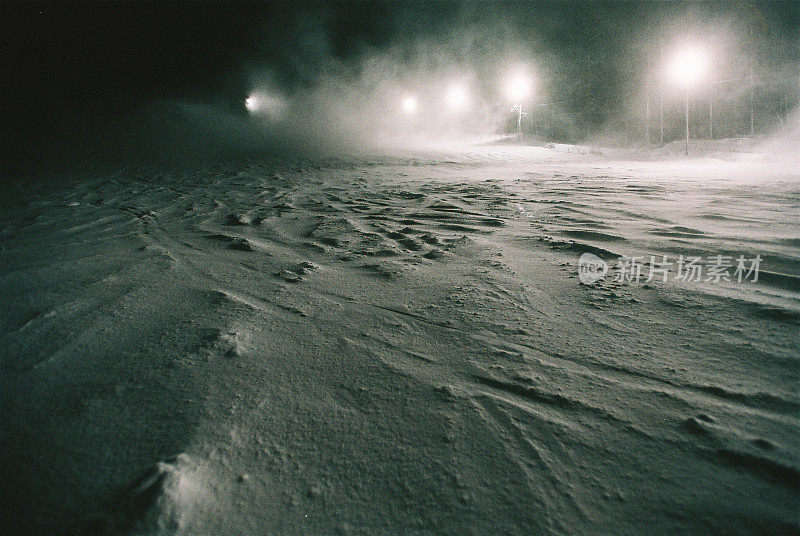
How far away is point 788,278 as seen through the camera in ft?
7.52

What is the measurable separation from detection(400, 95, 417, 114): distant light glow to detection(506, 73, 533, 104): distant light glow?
11.5 metres

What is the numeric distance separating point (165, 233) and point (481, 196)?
12.5ft

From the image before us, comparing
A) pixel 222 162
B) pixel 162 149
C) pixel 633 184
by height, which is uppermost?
pixel 162 149

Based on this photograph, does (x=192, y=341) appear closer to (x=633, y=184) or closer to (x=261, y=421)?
(x=261, y=421)

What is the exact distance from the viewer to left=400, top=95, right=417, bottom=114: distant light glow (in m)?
32.0

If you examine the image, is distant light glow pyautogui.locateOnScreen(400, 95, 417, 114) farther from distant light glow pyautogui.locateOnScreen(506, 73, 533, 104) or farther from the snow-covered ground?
the snow-covered ground

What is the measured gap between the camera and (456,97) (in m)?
28.4

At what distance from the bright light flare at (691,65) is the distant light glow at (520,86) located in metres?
8.19

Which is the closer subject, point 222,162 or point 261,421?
point 261,421

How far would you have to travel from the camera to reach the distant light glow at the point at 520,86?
21250 mm

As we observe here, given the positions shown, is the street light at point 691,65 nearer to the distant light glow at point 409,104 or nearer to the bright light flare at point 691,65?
the bright light flare at point 691,65

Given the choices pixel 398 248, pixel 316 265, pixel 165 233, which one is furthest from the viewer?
pixel 165 233

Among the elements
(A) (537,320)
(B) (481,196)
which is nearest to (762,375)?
(A) (537,320)

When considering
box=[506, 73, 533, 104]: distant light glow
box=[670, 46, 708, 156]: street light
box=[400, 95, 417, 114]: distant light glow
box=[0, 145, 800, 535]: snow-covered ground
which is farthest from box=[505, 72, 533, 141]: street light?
box=[0, 145, 800, 535]: snow-covered ground
